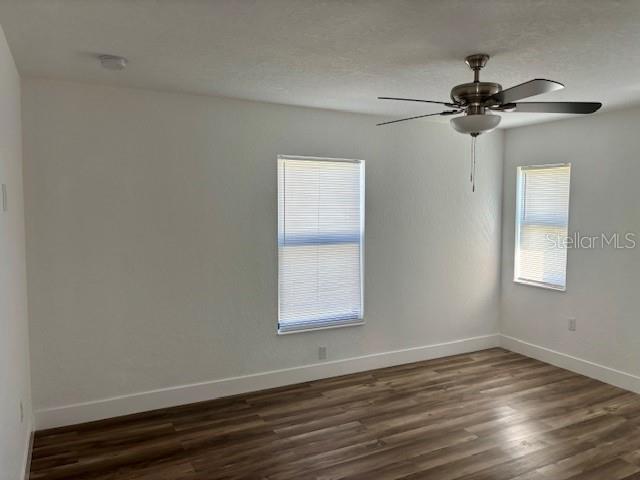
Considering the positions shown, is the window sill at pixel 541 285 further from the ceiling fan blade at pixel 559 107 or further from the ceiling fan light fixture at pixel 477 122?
the ceiling fan light fixture at pixel 477 122

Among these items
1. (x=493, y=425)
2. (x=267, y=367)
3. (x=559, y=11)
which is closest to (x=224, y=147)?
(x=267, y=367)

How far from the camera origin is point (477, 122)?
8.43ft

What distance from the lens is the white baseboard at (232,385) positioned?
3.46 m

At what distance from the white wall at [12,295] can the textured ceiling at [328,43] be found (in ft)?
1.13

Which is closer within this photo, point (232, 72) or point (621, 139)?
point (232, 72)

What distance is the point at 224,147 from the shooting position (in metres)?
3.86

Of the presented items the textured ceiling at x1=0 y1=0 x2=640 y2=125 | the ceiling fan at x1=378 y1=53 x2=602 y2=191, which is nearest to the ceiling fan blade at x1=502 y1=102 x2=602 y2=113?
the ceiling fan at x1=378 y1=53 x2=602 y2=191

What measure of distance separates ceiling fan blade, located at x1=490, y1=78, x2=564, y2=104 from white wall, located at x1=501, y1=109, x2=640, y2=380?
2.19 m

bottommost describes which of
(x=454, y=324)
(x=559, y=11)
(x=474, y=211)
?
(x=454, y=324)

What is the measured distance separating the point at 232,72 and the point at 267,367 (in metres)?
2.46

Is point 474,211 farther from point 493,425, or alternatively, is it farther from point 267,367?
point 267,367

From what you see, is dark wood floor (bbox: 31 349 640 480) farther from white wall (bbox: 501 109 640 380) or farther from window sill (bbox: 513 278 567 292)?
window sill (bbox: 513 278 567 292)

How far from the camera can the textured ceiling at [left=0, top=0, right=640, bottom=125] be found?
206 centimetres

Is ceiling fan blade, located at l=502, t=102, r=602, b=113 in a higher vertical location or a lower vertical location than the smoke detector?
lower
